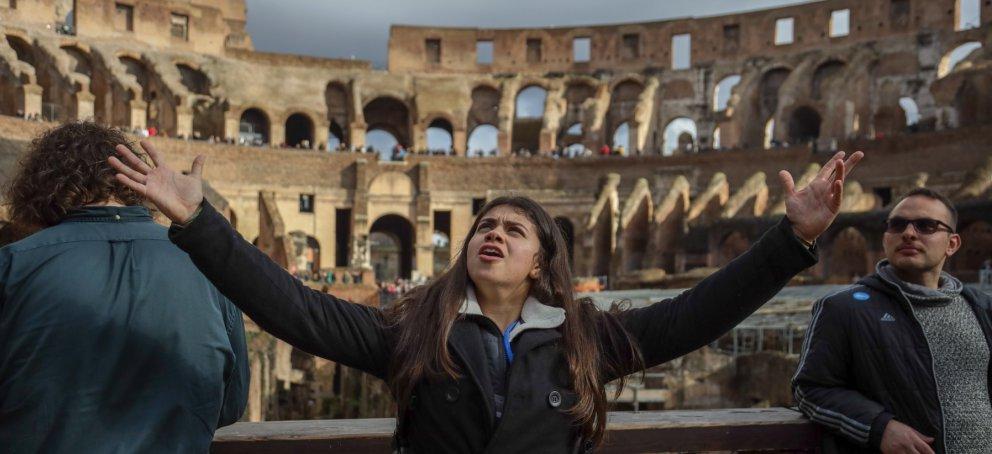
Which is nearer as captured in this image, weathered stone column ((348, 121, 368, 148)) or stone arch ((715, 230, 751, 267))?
stone arch ((715, 230, 751, 267))

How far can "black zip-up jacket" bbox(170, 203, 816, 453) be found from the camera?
260 cm

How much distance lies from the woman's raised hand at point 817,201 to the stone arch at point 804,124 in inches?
1557

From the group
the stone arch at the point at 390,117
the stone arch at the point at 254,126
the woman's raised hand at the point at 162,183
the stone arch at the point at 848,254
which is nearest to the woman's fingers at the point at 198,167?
the woman's raised hand at the point at 162,183

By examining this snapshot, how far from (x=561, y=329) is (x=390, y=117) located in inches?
1747

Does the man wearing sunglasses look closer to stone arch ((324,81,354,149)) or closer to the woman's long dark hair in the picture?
the woman's long dark hair

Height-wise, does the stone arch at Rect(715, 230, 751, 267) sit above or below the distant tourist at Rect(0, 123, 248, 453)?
below

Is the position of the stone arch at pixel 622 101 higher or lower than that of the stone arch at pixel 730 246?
higher

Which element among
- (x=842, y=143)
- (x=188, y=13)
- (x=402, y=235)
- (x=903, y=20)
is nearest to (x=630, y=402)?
(x=842, y=143)

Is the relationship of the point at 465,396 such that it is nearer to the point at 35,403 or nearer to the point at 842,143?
the point at 35,403

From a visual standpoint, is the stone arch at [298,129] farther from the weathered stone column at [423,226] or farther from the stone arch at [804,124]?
the stone arch at [804,124]

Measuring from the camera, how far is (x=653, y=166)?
37781 millimetres

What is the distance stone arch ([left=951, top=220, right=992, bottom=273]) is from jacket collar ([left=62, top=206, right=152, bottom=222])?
27.4m

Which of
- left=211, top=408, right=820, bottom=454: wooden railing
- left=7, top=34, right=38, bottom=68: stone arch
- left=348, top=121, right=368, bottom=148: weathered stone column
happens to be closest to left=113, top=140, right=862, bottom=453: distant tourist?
left=211, top=408, right=820, bottom=454: wooden railing

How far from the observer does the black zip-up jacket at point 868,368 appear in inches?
136
